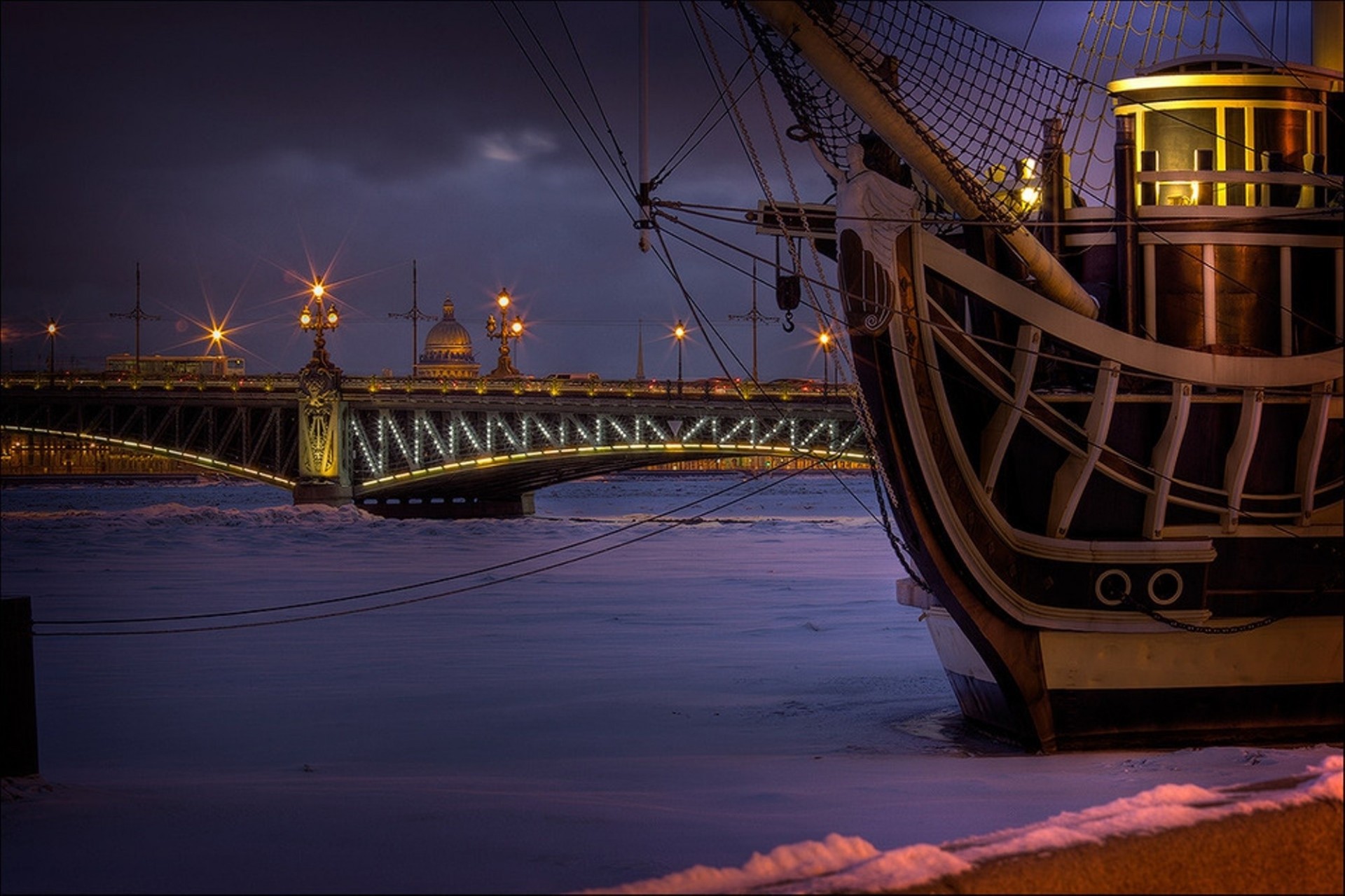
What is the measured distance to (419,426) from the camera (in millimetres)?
58031

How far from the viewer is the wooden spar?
11422mm

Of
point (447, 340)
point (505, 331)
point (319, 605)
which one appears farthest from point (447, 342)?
point (319, 605)

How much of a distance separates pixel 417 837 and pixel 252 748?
5.49 meters

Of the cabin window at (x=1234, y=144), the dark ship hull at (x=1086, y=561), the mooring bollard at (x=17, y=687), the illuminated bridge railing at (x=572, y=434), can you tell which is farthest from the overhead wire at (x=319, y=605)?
the illuminated bridge railing at (x=572, y=434)

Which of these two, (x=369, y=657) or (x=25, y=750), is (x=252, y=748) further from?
(x=369, y=657)

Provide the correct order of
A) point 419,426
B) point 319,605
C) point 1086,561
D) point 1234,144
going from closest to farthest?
1. point 1086,561
2. point 1234,144
3. point 319,605
4. point 419,426

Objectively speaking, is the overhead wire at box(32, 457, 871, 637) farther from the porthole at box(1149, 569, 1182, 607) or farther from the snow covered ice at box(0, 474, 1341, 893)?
the porthole at box(1149, 569, 1182, 607)

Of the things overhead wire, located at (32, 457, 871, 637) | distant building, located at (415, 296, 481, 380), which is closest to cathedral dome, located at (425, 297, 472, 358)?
distant building, located at (415, 296, 481, 380)

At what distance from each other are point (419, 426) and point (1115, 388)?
155 feet

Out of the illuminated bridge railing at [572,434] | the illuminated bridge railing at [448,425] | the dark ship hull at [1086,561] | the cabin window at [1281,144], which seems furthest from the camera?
the illuminated bridge railing at [448,425]

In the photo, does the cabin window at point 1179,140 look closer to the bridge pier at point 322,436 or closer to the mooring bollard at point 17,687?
the mooring bollard at point 17,687

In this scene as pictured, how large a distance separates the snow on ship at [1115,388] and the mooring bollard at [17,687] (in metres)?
6.39

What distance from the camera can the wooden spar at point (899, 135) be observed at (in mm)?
11422

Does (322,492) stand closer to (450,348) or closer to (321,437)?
(321,437)
